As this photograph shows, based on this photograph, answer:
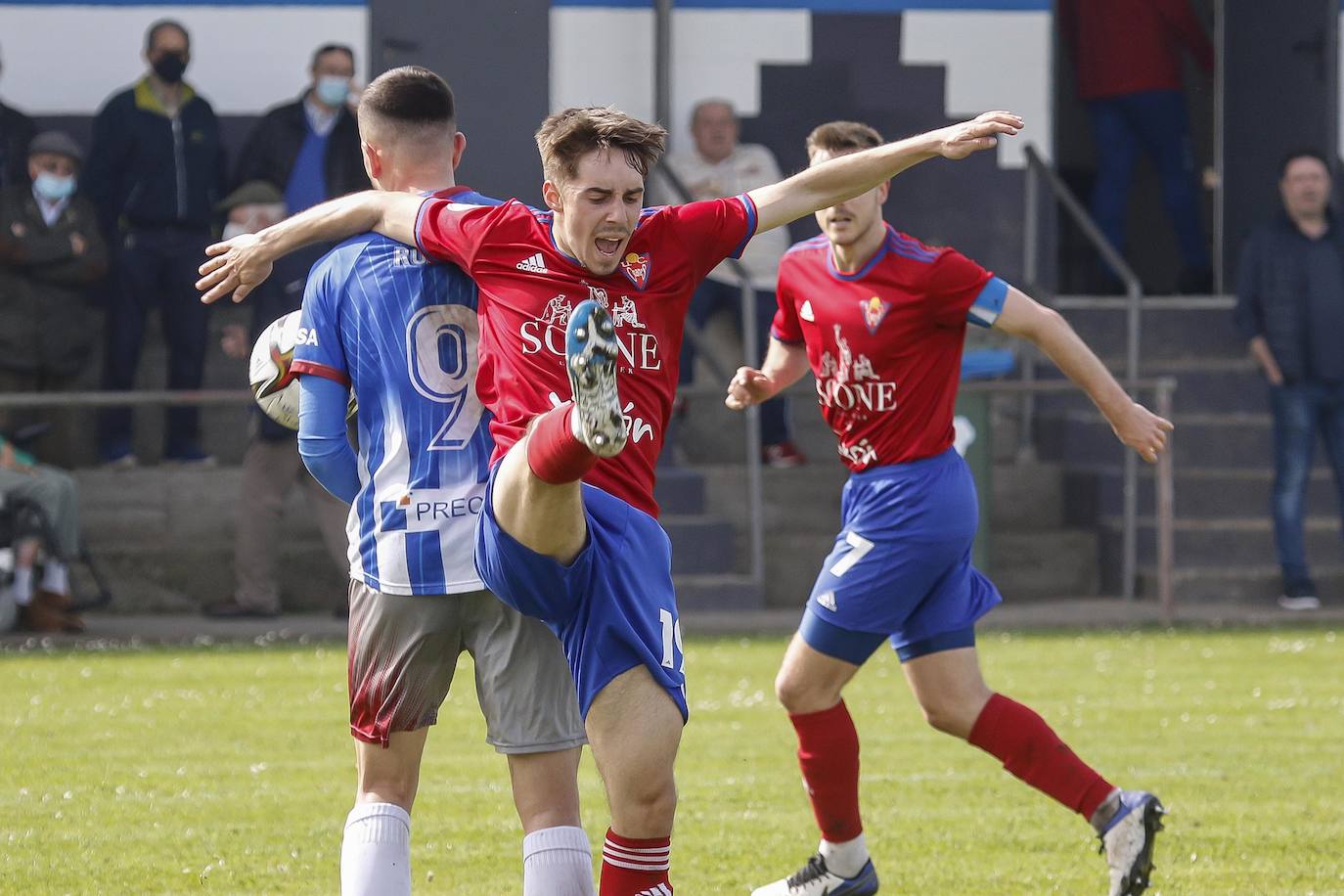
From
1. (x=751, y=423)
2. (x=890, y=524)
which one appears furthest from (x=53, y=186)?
(x=890, y=524)

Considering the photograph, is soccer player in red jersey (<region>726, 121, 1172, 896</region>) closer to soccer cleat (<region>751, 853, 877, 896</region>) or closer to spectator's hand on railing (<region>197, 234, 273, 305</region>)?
soccer cleat (<region>751, 853, 877, 896</region>)

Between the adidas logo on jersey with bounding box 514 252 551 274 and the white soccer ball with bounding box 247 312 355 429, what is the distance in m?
0.52

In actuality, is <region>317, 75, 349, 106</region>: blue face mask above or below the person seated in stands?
above

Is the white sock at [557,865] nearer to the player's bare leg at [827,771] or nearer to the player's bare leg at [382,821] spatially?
the player's bare leg at [382,821]

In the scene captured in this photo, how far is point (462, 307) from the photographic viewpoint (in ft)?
15.7

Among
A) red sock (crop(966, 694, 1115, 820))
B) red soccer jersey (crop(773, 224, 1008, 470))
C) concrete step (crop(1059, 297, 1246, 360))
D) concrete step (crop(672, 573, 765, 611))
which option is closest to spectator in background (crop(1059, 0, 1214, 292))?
concrete step (crop(1059, 297, 1246, 360))

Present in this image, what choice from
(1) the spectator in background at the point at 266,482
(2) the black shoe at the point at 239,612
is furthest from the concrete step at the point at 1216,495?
(2) the black shoe at the point at 239,612

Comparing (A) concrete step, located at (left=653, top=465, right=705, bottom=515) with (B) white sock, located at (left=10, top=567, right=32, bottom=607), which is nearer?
(B) white sock, located at (left=10, top=567, right=32, bottom=607)

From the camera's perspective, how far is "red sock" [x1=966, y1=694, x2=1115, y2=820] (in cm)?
588

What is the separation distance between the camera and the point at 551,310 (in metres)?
4.60

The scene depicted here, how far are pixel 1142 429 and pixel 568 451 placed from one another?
79.3 inches

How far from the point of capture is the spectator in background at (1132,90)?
16.3 meters

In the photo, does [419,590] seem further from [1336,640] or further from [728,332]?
[728,332]

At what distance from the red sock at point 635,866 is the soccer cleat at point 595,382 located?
0.89m
